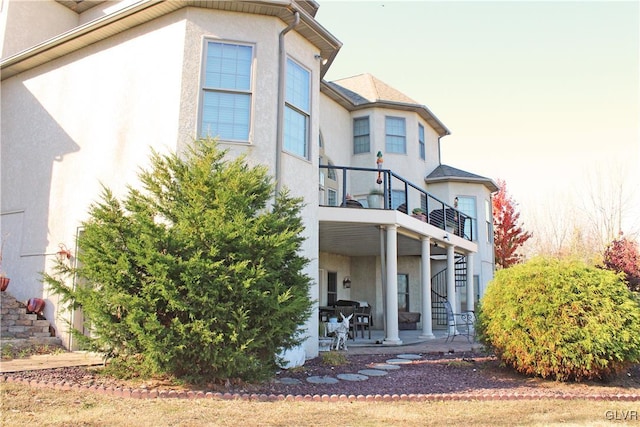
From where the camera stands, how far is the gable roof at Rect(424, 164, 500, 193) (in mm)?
20141

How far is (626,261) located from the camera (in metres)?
12.1

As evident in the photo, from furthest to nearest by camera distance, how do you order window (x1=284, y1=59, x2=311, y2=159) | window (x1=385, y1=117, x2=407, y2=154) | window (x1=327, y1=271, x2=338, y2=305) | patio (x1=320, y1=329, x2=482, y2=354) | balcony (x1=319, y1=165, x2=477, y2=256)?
1. window (x1=385, y1=117, x2=407, y2=154)
2. window (x1=327, y1=271, x2=338, y2=305)
3. balcony (x1=319, y1=165, x2=477, y2=256)
4. patio (x1=320, y1=329, x2=482, y2=354)
5. window (x1=284, y1=59, x2=311, y2=159)

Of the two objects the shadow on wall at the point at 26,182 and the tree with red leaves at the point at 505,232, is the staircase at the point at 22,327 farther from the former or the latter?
the tree with red leaves at the point at 505,232

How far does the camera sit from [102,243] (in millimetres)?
6855

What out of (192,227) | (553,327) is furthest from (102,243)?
(553,327)

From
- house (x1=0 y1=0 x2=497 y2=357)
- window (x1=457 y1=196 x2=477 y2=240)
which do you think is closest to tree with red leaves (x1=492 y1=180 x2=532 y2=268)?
window (x1=457 y1=196 x2=477 y2=240)

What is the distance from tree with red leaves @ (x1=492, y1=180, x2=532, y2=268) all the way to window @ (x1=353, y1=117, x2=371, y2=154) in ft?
36.3

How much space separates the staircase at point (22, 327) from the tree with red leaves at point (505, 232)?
21427mm

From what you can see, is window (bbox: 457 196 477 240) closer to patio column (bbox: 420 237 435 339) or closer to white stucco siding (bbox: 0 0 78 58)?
patio column (bbox: 420 237 435 339)

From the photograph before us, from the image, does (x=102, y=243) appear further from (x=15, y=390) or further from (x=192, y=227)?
(x=15, y=390)

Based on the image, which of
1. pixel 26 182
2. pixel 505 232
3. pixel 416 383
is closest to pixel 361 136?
pixel 26 182

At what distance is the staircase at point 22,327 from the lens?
31.4ft

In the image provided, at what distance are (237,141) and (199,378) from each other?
14.6ft

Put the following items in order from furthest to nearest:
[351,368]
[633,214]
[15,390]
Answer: [633,214]
[351,368]
[15,390]
